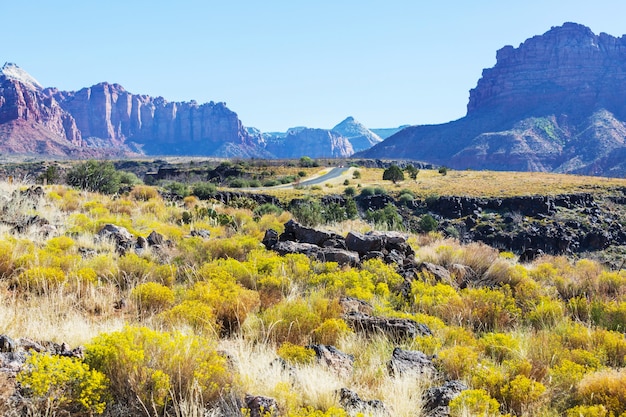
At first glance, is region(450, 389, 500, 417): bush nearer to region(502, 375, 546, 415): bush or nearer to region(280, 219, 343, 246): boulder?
region(502, 375, 546, 415): bush

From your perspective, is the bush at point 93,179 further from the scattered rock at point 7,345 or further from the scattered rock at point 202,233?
the scattered rock at point 7,345

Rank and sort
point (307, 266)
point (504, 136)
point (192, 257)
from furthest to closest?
point (504, 136), point (192, 257), point (307, 266)

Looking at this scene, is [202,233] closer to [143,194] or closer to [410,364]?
[410,364]

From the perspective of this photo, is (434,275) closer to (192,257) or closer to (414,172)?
(192,257)

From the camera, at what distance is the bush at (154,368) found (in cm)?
283

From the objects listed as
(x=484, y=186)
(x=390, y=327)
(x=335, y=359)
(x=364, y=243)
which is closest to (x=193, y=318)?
(x=335, y=359)

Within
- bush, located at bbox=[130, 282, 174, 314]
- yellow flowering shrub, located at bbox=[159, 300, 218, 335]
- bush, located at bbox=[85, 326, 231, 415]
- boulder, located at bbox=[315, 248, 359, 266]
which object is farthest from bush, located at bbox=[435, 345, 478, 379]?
boulder, located at bbox=[315, 248, 359, 266]

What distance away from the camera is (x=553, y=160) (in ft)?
552

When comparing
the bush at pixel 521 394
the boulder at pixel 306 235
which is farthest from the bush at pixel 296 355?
the boulder at pixel 306 235

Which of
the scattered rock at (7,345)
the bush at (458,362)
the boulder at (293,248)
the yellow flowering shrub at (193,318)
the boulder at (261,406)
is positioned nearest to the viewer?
the boulder at (261,406)

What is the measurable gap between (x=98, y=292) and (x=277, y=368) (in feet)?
9.56

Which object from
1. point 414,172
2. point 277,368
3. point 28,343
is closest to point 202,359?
point 277,368

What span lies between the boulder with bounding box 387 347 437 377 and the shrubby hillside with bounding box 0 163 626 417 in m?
0.02

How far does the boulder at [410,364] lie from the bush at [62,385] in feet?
6.90
